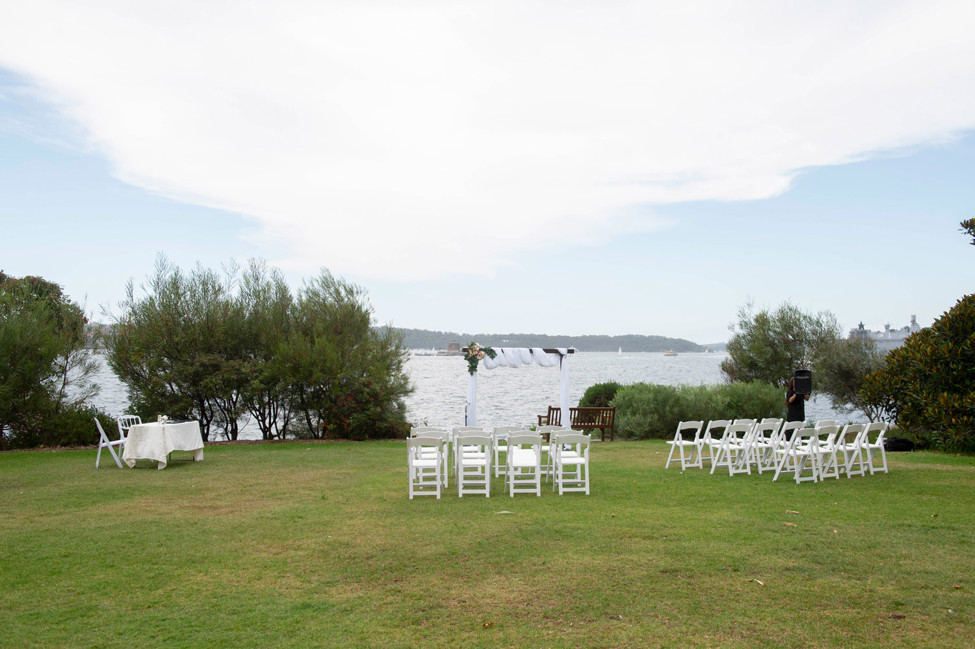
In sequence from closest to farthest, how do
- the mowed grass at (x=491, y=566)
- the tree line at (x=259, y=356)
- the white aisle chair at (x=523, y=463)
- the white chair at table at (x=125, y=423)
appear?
the mowed grass at (x=491, y=566) < the white aisle chair at (x=523, y=463) < the white chair at table at (x=125, y=423) < the tree line at (x=259, y=356)

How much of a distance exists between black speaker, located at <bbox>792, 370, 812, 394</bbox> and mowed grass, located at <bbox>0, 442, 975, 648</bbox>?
127 inches

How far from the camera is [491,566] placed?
206 inches

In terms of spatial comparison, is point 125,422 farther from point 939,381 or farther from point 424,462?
point 939,381

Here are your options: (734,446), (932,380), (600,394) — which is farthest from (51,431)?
(932,380)

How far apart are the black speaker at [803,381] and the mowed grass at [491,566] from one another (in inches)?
127

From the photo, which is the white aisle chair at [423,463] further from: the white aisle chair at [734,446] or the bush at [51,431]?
the bush at [51,431]

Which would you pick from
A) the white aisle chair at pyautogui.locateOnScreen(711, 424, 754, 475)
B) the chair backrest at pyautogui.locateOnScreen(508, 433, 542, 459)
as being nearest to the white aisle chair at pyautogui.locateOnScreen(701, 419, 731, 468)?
the white aisle chair at pyautogui.locateOnScreen(711, 424, 754, 475)

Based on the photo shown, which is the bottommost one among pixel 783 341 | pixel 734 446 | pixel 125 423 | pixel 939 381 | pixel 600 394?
pixel 734 446

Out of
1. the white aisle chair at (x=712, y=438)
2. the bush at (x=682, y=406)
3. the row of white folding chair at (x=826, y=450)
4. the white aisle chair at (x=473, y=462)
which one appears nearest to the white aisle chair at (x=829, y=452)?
the row of white folding chair at (x=826, y=450)

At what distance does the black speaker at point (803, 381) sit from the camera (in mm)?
12156

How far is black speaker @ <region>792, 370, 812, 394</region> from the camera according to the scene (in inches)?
479

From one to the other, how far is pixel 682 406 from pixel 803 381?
532 cm

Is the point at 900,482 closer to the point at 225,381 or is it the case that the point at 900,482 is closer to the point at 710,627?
the point at 710,627

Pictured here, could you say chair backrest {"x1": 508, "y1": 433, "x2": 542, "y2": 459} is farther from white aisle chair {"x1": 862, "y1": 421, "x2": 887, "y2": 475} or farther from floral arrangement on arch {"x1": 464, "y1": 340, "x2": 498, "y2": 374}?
floral arrangement on arch {"x1": 464, "y1": 340, "x2": 498, "y2": 374}
